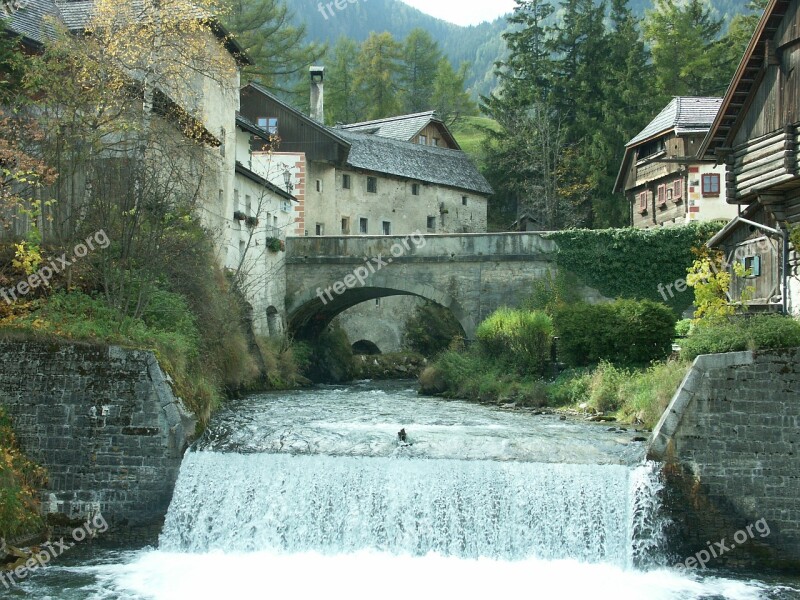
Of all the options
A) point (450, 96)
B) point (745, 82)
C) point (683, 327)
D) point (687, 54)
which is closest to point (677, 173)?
point (687, 54)

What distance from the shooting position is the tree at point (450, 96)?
77.7m

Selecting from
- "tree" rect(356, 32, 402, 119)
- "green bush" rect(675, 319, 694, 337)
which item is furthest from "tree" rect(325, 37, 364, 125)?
"green bush" rect(675, 319, 694, 337)

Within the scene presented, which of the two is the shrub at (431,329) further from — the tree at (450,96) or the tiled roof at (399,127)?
the tree at (450,96)

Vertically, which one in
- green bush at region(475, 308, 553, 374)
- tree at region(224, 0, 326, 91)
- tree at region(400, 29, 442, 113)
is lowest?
green bush at region(475, 308, 553, 374)

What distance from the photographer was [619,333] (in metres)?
23.0

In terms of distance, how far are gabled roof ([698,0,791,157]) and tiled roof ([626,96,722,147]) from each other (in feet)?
48.2

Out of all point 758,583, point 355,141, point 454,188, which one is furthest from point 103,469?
point 454,188

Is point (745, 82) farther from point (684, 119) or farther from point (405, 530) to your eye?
point (684, 119)

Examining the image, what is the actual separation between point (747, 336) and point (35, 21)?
18285 mm

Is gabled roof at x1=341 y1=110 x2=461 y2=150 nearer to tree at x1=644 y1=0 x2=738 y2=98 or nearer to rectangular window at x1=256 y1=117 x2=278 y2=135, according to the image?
rectangular window at x1=256 y1=117 x2=278 y2=135

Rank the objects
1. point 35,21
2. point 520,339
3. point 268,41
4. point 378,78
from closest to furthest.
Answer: point 35,21, point 520,339, point 268,41, point 378,78

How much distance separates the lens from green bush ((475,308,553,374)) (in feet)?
84.4

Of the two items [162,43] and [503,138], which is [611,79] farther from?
[162,43]

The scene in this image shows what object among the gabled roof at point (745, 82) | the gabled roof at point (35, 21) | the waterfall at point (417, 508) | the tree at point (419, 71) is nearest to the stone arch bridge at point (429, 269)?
the gabled roof at point (745, 82)
